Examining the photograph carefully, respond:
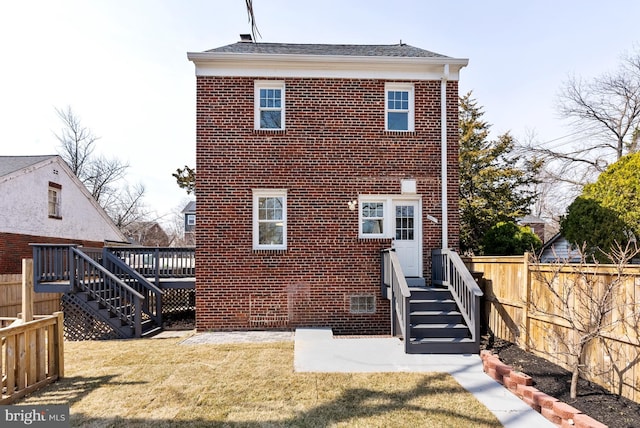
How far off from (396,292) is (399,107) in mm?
4668

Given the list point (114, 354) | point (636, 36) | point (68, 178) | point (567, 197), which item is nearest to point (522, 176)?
point (567, 197)

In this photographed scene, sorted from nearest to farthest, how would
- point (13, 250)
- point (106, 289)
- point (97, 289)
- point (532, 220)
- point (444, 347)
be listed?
1. point (444, 347)
2. point (97, 289)
3. point (106, 289)
4. point (13, 250)
5. point (532, 220)

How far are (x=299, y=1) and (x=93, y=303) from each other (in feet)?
27.3

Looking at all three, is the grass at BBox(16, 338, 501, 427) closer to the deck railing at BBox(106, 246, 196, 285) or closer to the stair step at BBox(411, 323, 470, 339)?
the stair step at BBox(411, 323, 470, 339)

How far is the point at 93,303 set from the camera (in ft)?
28.3

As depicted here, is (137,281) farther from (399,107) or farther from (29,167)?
(399,107)

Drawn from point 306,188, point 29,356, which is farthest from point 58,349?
point 306,188

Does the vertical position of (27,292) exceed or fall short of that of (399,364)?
it exceeds it

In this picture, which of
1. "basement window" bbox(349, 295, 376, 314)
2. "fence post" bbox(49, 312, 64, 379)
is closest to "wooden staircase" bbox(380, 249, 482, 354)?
"basement window" bbox(349, 295, 376, 314)

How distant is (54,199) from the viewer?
50.1 feet

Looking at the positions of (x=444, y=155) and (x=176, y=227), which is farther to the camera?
(x=176, y=227)

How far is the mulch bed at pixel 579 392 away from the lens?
3809mm

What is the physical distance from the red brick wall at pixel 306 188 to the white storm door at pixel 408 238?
8.5 inches

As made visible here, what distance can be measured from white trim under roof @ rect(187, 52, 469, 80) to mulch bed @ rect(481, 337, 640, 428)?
6.57 metres
